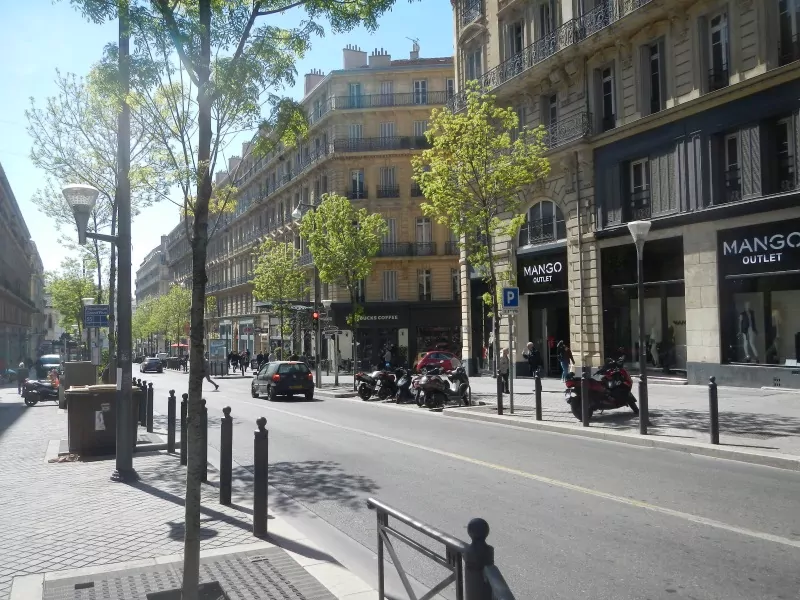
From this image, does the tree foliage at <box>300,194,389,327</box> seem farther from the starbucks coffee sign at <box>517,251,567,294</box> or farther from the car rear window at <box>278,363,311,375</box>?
the starbucks coffee sign at <box>517,251,567,294</box>

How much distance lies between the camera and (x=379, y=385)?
22.1 meters

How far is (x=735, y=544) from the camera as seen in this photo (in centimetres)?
576

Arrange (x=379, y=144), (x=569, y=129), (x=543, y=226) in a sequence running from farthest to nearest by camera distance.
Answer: (x=379, y=144), (x=543, y=226), (x=569, y=129)

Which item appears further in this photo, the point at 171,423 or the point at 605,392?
the point at 605,392

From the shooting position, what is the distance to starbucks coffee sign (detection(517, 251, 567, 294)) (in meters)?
25.8

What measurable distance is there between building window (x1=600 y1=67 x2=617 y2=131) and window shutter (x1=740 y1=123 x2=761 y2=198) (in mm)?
5402

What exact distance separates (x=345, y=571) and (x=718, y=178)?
18.1 metres

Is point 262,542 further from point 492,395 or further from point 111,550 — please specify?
point 492,395

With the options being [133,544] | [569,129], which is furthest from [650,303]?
[133,544]

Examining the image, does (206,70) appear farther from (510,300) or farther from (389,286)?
(389,286)

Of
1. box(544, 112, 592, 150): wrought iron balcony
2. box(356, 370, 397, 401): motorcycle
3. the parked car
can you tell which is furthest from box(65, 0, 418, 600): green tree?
the parked car

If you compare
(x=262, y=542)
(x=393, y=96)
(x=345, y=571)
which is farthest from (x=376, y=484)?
(x=393, y=96)

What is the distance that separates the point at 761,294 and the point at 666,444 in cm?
1006

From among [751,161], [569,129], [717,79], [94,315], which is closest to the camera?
[94,315]
